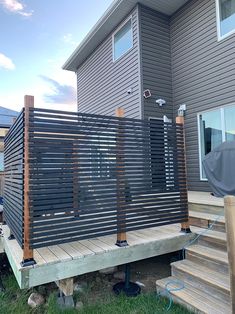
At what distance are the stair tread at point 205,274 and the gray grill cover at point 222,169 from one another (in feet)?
5.56

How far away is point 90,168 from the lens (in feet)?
9.71

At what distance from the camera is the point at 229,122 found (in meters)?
5.72

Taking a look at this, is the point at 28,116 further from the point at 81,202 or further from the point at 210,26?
the point at 210,26

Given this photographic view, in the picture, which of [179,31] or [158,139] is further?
[179,31]

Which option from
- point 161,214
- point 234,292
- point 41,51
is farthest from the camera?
point 41,51

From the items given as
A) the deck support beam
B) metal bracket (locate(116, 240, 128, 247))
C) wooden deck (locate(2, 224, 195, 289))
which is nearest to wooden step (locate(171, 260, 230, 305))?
wooden deck (locate(2, 224, 195, 289))

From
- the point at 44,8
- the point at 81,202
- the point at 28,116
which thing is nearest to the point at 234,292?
the point at 81,202

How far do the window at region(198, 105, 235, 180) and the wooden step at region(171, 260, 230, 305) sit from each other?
11.0ft

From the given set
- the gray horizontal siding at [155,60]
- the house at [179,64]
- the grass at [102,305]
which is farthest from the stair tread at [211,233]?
the gray horizontal siding at [155,60]

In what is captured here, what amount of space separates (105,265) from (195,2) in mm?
6615

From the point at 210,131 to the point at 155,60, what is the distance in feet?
8.06

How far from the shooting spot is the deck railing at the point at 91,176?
2.58m

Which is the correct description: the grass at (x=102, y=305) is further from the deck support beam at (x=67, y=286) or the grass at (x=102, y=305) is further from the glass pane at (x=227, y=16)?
the glass pane at (x=227, y=16)

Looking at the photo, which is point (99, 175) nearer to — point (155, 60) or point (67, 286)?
point (67, 286)
